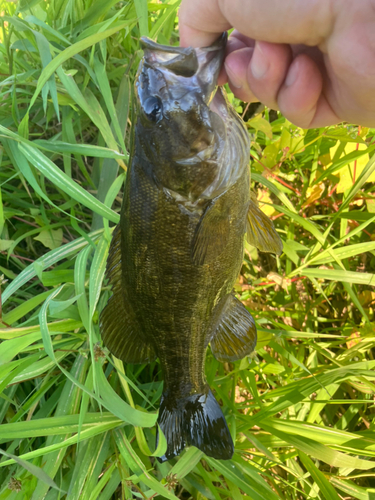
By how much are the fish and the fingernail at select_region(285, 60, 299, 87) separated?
20cm

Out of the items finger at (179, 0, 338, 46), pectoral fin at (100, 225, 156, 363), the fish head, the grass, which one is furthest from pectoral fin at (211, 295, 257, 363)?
finger at (179, 0, 338, 46)

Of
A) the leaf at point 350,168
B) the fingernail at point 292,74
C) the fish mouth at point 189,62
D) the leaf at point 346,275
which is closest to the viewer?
the fish mouth at point 189,62

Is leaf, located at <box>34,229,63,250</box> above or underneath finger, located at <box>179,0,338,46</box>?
underneath

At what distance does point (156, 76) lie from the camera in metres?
0.96

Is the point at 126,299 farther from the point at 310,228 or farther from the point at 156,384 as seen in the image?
the point at 310,228

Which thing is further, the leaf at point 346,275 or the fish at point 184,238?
the leaf at point 346,275

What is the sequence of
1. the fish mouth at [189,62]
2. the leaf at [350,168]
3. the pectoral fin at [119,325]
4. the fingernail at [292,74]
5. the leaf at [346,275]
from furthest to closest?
the leaf at [350,168]
the leaf at [346,275]
the pectoral fin at [119,325]
the fingernail at [292,74]
the fish mouth at [189,62]

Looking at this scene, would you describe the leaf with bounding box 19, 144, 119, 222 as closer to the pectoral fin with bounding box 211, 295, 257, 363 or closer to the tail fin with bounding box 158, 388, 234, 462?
the pectoral fin with bounding box 211, 295, 257, 363

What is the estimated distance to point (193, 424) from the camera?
1.39m

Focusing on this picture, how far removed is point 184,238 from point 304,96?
665mm

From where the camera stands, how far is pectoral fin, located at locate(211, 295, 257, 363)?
1.41 metres

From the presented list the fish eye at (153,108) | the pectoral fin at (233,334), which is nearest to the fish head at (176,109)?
the fish eye at (153,108)

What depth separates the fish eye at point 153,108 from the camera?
982mm

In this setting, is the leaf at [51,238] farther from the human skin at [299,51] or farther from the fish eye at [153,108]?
the human skin at [299,51]
